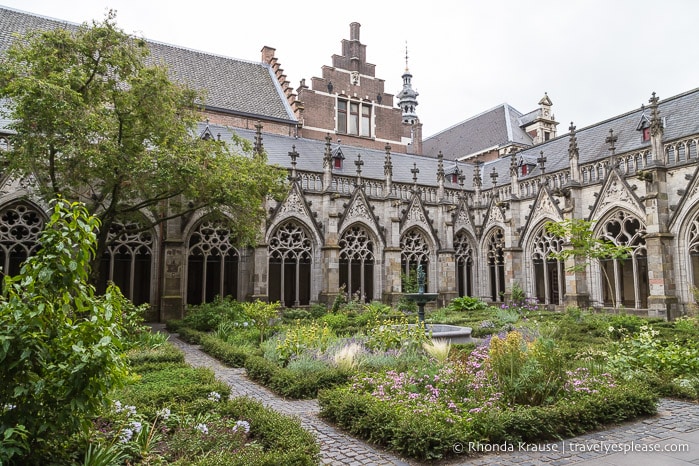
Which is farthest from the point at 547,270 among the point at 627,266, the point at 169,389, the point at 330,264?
the point at 169,389

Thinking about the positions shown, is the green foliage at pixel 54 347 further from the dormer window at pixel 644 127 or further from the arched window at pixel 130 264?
the dormer window at pixel 644 127

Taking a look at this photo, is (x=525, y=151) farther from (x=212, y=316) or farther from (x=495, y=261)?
(x=212, y=316)

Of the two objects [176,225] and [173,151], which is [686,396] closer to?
[173,151]

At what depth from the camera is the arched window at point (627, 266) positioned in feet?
55.5

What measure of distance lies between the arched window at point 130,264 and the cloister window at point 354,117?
49.0 feet

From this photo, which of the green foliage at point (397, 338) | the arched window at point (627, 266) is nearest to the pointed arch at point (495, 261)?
the arched window at point (627, 266)

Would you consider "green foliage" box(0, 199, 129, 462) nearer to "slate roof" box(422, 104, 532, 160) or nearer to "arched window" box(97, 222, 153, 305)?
"arched window" box(97, 222, 153, 305)

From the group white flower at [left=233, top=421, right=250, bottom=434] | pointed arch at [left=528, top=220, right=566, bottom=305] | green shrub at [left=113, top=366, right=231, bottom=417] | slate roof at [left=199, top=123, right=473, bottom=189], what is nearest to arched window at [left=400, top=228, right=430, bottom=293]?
slate roof at [left=199, top=123, right=473, bottom=189]

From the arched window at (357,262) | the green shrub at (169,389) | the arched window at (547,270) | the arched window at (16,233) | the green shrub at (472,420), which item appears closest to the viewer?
the green shrub at (472,420)

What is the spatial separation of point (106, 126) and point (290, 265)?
936cm

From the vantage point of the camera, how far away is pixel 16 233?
15.0 meters

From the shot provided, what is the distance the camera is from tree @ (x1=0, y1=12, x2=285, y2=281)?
415 inches

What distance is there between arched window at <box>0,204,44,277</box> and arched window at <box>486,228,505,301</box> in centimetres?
1908

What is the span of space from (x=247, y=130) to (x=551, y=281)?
16.3 meters
